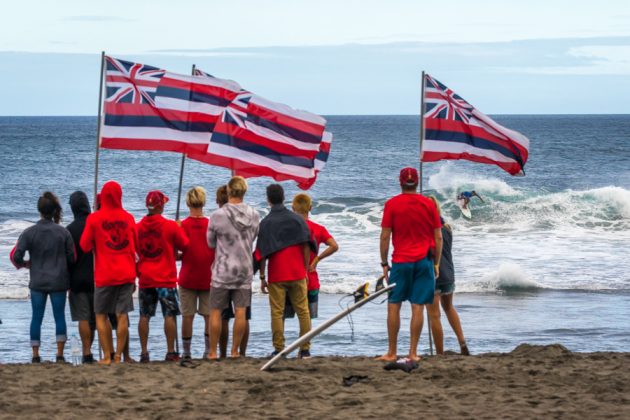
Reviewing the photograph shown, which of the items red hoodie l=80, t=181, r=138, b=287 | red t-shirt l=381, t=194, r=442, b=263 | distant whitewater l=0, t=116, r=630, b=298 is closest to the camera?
red t-shirt l=381, t=194, r=442, b=263

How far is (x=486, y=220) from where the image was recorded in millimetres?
30953

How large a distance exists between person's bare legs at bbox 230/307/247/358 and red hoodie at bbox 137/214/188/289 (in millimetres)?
639

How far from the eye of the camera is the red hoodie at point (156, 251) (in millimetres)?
8680

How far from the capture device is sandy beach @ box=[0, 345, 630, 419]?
7043 mm

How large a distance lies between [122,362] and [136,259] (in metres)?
0.89

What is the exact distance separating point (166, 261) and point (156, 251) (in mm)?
117

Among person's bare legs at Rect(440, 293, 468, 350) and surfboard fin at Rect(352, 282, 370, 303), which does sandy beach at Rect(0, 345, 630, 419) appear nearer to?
surfboard fin at Rect(352, 282, 370, 303)

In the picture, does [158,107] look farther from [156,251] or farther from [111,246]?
[111,246]

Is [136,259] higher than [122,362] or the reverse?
higher

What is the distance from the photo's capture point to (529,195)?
3697 cm

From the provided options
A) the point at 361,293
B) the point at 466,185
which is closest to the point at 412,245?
the point at 361,293

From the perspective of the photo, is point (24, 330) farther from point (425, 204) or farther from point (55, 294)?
point (425, 204)

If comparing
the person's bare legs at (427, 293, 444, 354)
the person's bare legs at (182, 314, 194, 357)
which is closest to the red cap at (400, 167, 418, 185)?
the person's bare legs at (427, 293, 444, 354)

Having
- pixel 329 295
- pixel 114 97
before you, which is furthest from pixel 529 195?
pixel 114 97
